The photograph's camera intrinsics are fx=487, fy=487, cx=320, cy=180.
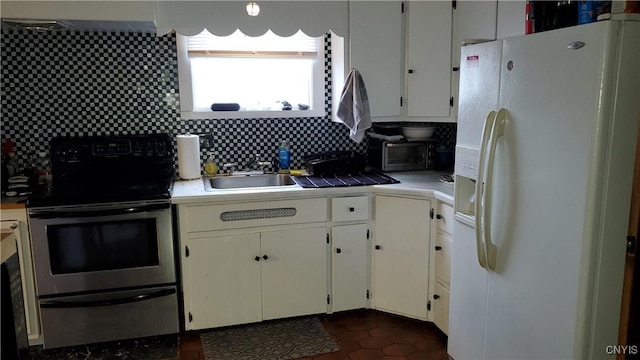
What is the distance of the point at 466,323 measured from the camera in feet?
7.57

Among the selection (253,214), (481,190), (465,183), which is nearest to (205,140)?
(253,214)

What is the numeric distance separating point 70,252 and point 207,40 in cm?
155

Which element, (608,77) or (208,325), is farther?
(208,325)

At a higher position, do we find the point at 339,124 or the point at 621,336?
the point at 339,124

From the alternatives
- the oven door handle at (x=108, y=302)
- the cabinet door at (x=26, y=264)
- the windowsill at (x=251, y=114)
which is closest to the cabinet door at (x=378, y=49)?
the windowsill at (x=251, y=114)

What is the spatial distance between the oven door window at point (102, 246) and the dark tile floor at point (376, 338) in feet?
1.92

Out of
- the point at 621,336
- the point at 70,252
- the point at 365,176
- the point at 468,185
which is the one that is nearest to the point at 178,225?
the point at 70,252

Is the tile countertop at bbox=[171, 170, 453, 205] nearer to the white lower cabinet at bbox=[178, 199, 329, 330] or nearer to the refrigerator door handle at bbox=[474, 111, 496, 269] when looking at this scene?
the white lower cabinet at bbox=[178, 199, 329, 330]

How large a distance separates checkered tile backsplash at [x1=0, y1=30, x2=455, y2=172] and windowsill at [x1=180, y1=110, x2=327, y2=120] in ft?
0.13

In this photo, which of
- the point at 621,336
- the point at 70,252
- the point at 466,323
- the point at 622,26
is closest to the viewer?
the point at 622,26

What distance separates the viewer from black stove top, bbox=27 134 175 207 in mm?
2828

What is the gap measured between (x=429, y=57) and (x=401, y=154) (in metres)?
0.68

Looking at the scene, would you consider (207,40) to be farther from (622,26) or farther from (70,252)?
(622,26)

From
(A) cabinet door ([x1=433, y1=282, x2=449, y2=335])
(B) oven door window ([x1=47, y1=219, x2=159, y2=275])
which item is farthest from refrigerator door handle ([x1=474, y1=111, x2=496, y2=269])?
(B) oven door window ([x1=47, y1=219, x2=159, y2=275])
